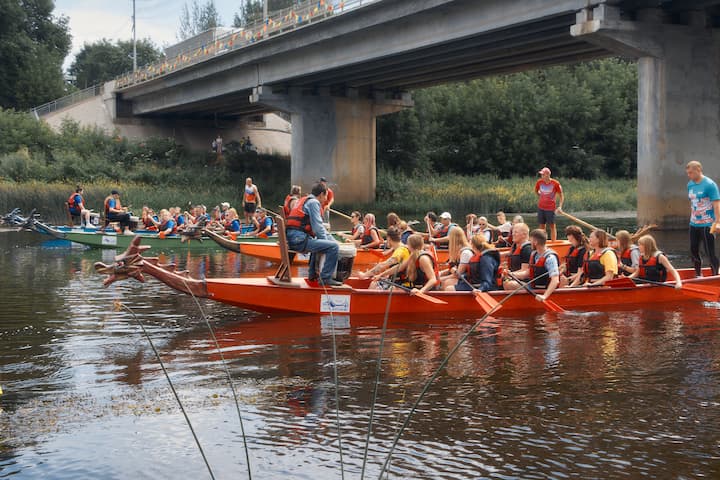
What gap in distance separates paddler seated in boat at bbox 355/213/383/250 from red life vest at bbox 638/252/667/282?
6.91 meters

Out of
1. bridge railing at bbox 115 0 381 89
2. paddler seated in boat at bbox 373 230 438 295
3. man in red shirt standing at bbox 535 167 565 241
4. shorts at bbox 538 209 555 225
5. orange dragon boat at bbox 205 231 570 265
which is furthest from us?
bridge railing at bbox 115 0 381 89

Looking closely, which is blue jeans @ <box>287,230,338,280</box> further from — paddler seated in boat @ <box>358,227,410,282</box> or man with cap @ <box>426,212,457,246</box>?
man with cap @ <box>426,212,457,246</box>

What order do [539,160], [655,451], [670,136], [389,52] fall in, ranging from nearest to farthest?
[655,451]
[670,136]
[389,52]
[539,160]

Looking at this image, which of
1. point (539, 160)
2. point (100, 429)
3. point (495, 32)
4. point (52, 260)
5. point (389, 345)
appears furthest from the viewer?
point (539, 160)

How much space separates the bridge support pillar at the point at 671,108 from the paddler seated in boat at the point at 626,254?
1160 cm

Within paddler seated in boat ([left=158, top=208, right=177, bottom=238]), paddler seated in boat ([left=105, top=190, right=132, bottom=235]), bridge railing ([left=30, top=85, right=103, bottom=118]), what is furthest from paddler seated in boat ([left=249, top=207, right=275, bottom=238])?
bridge railing ([left=30, top=85, right=103, bottom=118])

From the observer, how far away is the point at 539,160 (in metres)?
51.6

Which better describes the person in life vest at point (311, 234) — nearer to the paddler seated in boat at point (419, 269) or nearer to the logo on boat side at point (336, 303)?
the logo on boat side at point (336, 303)

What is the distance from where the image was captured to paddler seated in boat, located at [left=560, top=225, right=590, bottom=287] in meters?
12.2

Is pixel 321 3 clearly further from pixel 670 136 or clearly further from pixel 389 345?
pixel 389 345

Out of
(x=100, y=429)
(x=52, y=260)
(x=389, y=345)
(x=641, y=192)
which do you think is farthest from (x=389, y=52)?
(x=100, y=429)

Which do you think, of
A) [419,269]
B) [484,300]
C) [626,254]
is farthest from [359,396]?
[626,254]

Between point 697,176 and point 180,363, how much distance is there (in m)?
7.64

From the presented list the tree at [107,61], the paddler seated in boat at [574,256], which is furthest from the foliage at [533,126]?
the tree at [107,61]
